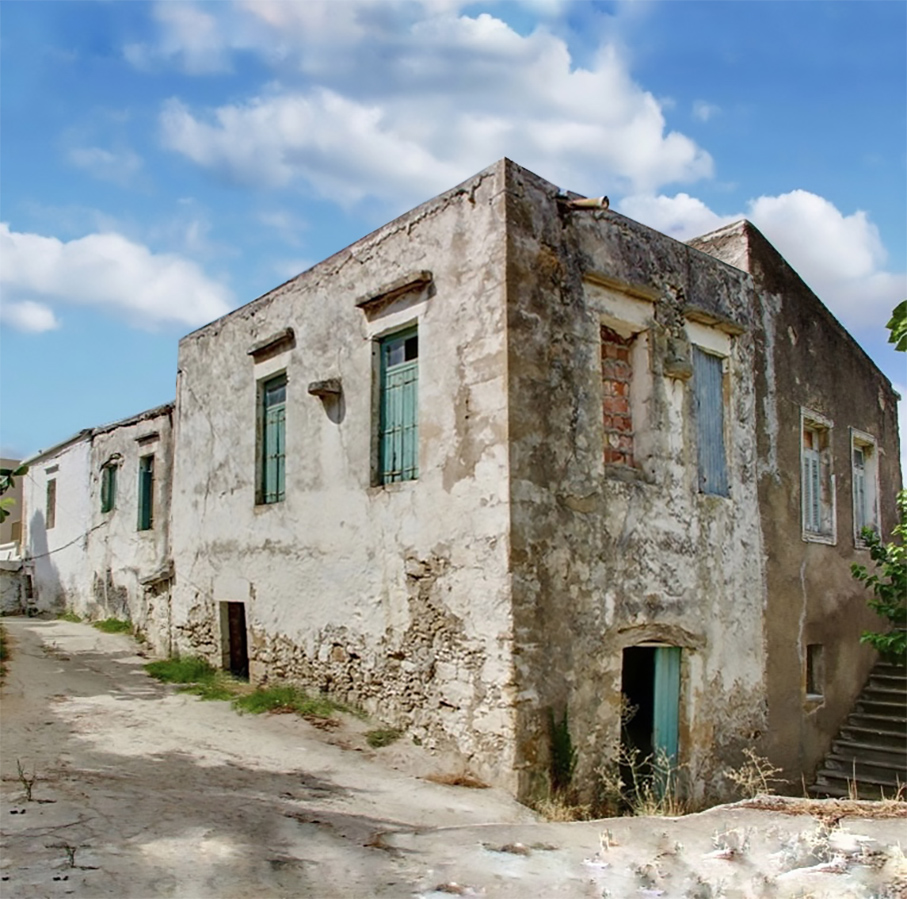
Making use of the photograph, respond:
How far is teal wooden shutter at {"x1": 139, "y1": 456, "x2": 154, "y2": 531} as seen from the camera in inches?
592

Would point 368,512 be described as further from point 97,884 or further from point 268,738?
point 97,884

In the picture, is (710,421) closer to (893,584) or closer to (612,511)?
(612,511)

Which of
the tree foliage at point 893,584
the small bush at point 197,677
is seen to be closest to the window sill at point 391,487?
the small bush at point 197,677

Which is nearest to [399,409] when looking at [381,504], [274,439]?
[381,504]

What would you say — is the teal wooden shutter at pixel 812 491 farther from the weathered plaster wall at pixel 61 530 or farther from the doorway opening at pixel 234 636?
the weathered plaster wall at pixel 61 530

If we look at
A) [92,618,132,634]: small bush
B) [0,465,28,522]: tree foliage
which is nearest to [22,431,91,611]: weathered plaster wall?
[92,618,132,634]: small bush

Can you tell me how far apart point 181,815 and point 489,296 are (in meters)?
4.74

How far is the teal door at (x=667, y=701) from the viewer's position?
8.90 metres

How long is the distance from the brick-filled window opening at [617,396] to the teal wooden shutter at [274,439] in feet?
13.1

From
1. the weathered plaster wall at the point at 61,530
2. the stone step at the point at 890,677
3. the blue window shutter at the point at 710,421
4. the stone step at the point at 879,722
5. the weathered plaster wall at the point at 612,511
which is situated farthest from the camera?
the weathered plaster wall at the point at 61,530

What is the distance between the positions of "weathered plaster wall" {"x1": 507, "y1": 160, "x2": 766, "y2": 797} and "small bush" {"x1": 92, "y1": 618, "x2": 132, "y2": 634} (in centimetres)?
976

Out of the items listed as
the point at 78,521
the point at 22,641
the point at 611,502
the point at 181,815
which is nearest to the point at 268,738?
the point at 181,815

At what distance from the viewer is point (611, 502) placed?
8.32 m

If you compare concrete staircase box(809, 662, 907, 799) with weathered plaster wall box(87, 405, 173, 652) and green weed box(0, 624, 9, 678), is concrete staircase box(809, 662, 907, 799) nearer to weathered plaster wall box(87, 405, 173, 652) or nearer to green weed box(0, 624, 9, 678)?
weathered plaster wall box(87, 405, 173, 652)
